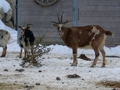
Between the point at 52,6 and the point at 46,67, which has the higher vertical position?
the point at 52,6

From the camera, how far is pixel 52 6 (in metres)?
17.7

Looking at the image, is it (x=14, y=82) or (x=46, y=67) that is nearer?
(x=14, y=82)

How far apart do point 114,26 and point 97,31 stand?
568cm

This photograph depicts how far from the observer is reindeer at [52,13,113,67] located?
1184 cm

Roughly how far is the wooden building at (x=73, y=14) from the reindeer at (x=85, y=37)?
17.3 ft

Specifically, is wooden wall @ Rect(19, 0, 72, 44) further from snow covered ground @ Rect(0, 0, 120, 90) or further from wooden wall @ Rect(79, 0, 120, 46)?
snow covered ground @ Rect(0, 0, 120, 90)

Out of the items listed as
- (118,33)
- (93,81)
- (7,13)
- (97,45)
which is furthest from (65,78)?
(7,13)

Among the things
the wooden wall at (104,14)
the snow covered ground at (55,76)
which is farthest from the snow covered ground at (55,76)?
the wooden wall at (104,14)

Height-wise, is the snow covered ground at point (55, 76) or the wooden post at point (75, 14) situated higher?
the wooden post at point (75, 14)

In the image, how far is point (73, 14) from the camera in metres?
17.5

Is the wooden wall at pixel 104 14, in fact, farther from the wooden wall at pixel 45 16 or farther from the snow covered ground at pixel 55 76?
Answer: the snow covered ground at pixel 55 76

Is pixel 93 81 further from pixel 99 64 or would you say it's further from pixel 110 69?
pixel 99 64

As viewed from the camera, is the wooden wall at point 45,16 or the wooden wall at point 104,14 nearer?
the wooden wall at point 104,14

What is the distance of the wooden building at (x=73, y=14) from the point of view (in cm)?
1738
